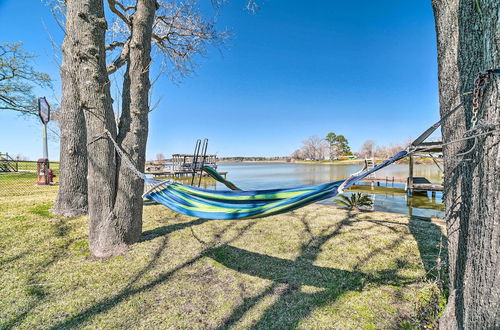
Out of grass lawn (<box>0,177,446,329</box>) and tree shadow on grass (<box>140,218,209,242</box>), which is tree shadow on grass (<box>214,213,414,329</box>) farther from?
tree shadow on grass (<box>140,218,209,242</box>)

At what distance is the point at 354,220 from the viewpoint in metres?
3.60

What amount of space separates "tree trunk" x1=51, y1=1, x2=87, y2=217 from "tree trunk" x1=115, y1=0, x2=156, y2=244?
1.52 meters

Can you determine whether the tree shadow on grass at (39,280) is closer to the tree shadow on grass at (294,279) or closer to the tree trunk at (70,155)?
the tree trunk at (70,155)

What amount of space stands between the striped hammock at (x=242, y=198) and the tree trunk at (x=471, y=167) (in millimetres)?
330

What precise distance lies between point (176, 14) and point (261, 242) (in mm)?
5335

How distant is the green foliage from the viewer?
9.48 metres

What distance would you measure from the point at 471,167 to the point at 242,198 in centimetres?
135

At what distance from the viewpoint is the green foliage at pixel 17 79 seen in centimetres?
948

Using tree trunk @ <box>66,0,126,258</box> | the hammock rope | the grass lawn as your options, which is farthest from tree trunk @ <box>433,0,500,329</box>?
tree trunk @ <box>66,0,126,258</box>

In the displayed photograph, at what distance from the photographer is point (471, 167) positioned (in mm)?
1070

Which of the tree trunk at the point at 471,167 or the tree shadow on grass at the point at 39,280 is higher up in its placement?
the tree trunk at the point at 471,167

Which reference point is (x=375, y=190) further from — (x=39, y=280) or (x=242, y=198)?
(x=39, y=280)

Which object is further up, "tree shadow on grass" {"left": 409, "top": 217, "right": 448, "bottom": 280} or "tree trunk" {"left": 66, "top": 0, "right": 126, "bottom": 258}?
"tree trunk" {"left": 66, "top": 0, "right": 126, "bottom": 258}

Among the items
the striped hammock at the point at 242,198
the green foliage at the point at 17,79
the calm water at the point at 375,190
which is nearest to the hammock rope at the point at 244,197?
the striped hammock at the point at 242,198
